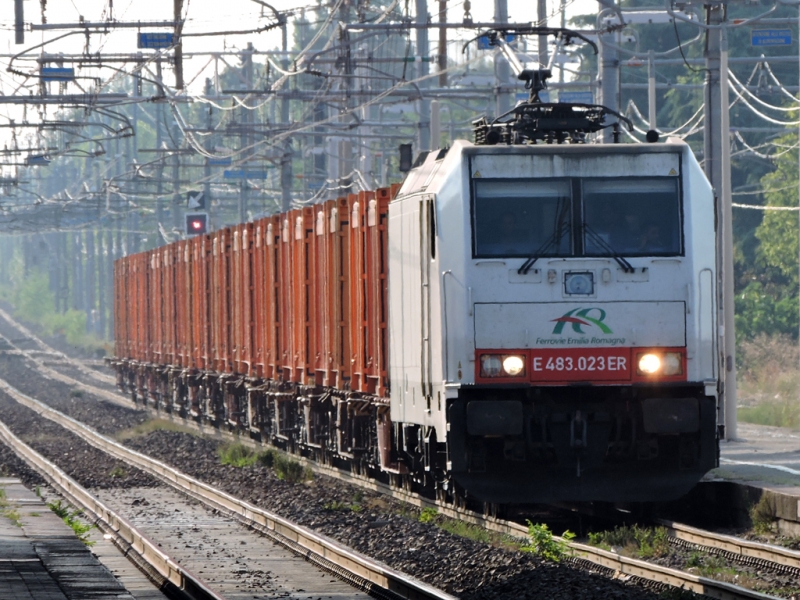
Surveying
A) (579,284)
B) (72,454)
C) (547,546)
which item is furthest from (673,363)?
(72,454)

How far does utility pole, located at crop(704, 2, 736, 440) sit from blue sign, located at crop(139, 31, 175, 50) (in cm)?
949

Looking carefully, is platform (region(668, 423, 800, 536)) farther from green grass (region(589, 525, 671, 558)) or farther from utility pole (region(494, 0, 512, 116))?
utility pole (region(494, 0, 512, 116))

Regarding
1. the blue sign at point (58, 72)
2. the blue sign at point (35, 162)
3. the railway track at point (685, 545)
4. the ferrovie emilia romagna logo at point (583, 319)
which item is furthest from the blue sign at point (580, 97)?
the ferrovie emilia romagna logo at point (583, 319)

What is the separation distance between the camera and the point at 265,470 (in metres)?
20.5

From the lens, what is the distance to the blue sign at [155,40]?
25672 millimetres

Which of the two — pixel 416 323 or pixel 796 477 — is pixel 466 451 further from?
pixel 796 477

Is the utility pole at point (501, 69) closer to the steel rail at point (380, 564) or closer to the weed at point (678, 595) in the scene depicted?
the steel rail at point (380, 564)

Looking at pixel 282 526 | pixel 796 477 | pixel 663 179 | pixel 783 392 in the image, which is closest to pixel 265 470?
pixel 282 526

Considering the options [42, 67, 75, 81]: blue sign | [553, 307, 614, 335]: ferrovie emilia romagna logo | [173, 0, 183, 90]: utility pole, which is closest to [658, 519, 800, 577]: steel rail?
[553, 307, 614, 335]: ferrovie emilia romagna logo

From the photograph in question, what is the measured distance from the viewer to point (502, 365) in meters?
12.2

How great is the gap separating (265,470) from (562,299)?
9063 mm

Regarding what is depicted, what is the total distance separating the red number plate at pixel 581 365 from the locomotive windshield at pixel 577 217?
2.65 ft

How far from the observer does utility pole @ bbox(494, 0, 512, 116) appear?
2636cm

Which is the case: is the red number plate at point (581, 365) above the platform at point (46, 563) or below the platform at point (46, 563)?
above
